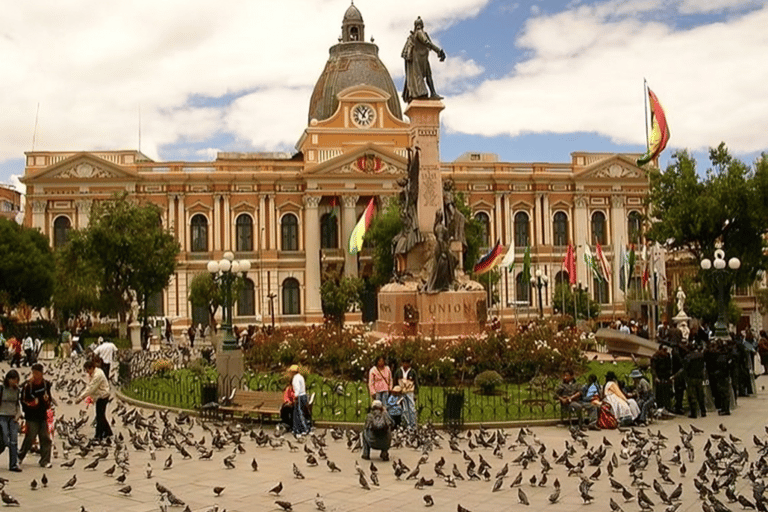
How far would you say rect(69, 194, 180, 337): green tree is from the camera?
124 feet

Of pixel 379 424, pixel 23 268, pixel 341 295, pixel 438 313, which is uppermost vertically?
pixel 23 268

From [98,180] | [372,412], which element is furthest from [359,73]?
[372,412]

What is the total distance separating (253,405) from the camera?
1515 centimetres

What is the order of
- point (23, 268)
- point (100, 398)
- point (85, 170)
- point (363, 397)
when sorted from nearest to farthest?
point (100, 398)
point (363, 397)
point (23, 268)
point (85, 170)

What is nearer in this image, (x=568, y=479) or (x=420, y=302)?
(x=568, y=479)

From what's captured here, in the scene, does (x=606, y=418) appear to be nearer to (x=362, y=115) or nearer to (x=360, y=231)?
(x=360, y=231)

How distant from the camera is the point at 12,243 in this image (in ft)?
139

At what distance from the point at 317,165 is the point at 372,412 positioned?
41.0 metres

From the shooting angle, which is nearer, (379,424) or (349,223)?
(379,424)

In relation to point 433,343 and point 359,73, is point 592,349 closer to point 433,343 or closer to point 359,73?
point 433,343

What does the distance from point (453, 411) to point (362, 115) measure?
41518mm

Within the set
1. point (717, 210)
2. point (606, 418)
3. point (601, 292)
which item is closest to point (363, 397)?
point (606, 418)

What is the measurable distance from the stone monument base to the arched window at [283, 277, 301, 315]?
30455 millimetres

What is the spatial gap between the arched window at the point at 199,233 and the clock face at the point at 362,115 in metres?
11.3
